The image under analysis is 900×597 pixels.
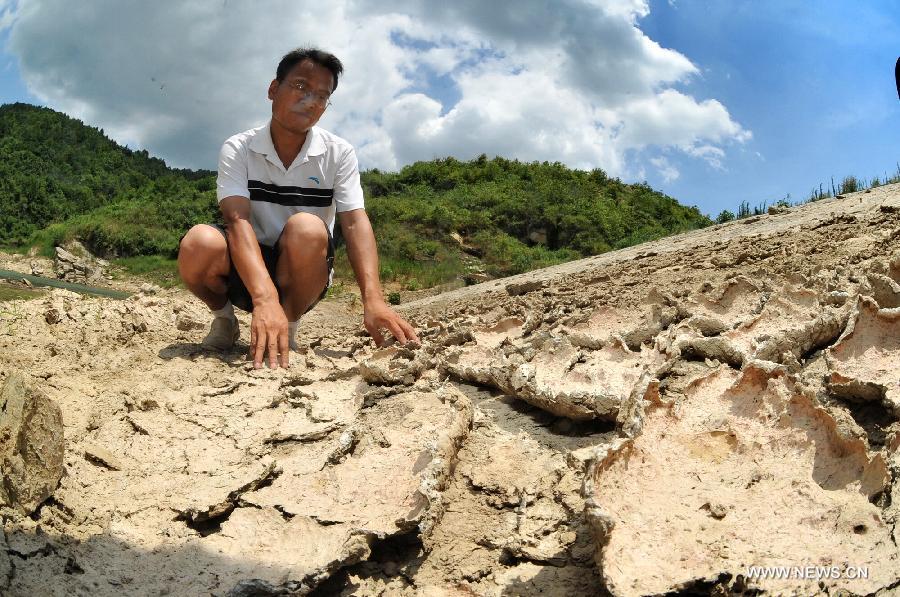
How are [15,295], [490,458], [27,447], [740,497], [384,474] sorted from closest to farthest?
[740,497] → [27,447] → [384,474] → [490,458] → [15,295]

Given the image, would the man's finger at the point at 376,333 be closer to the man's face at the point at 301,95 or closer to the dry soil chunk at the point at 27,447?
the man's face at the point at 301,95

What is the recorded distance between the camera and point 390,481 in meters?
1.55

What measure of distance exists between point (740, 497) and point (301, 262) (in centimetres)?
173

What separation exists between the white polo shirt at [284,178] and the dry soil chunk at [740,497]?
64.4 inches

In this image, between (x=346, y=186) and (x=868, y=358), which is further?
(x=346, y=186)

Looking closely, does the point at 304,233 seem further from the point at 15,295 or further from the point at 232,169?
the point at 15,295

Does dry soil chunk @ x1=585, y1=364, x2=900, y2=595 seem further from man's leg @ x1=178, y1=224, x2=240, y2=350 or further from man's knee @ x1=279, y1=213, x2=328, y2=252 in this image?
man's leg @ x1=178, y1=224, x2=240, y2=350

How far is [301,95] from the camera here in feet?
7.98

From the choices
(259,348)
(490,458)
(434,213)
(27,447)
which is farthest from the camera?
(434,213)

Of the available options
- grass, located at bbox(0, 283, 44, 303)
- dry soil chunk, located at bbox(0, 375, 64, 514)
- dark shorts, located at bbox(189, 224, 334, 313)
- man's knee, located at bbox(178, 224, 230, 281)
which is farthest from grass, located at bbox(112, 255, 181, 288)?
dry soil chunk, located at bbox(0, 375, 64, 514)

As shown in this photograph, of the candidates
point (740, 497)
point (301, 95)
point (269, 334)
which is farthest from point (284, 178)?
point (740, 497)

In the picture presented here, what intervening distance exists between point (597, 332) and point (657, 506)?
1273mm

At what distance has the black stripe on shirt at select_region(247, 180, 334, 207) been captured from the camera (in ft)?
8.30

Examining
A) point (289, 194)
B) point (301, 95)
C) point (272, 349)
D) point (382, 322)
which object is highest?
point (301, 95)
